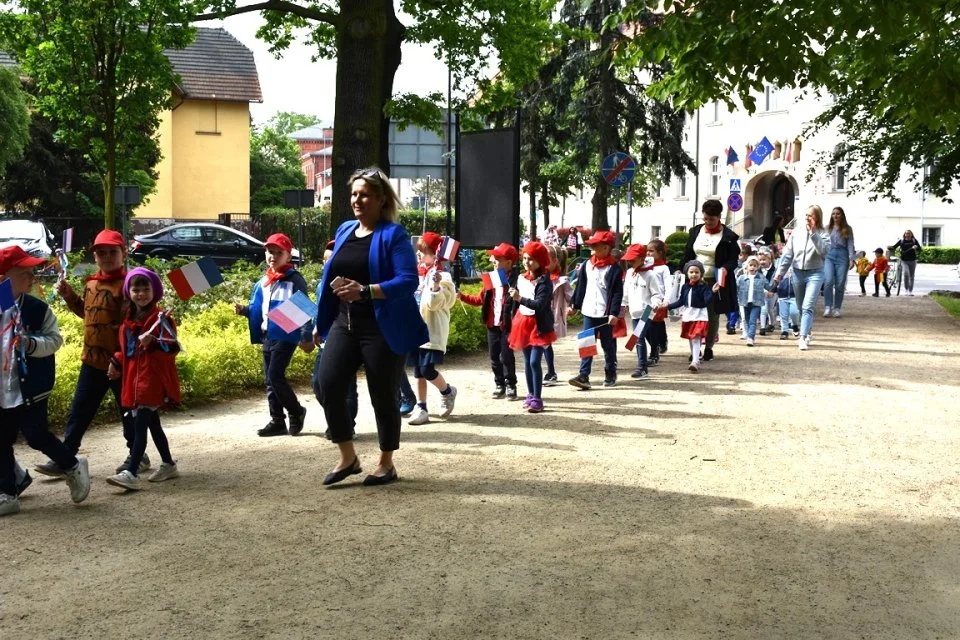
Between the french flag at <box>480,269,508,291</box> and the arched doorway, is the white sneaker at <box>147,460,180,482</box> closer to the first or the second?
the french flag at <box>480,269,508,291</box>

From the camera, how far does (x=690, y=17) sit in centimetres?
1006

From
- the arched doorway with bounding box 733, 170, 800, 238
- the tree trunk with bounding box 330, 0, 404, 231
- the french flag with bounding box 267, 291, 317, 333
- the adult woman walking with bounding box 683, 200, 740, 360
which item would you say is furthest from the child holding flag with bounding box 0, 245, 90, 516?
the arched doorway with bounding box 733, 170, 800, 238

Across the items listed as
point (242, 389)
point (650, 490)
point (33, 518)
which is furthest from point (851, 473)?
point (242, 389)

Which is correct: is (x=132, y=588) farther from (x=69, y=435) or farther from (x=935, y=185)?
(x=935, y=185)

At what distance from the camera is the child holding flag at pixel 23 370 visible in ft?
20.5

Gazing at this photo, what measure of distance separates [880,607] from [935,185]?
23.1 meters

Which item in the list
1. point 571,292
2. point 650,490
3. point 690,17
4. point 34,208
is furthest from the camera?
point 34,208

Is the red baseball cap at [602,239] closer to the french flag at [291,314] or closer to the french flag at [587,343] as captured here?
the french flag at [587,343]

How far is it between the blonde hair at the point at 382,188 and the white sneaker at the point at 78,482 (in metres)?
2.15

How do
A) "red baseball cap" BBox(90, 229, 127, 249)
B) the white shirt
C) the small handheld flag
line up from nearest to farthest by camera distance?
1. the small handheld flag
2. "red baseball cap" BBox(90, 229, 127, 249)
3. the white shirt

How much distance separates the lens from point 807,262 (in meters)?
16.3

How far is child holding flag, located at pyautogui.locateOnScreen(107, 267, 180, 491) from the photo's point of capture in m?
7.00

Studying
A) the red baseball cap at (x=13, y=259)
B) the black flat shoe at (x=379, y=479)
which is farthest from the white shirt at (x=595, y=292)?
the red baseball cap at (x=13, y=259)

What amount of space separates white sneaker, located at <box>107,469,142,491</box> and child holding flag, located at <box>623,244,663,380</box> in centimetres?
662
